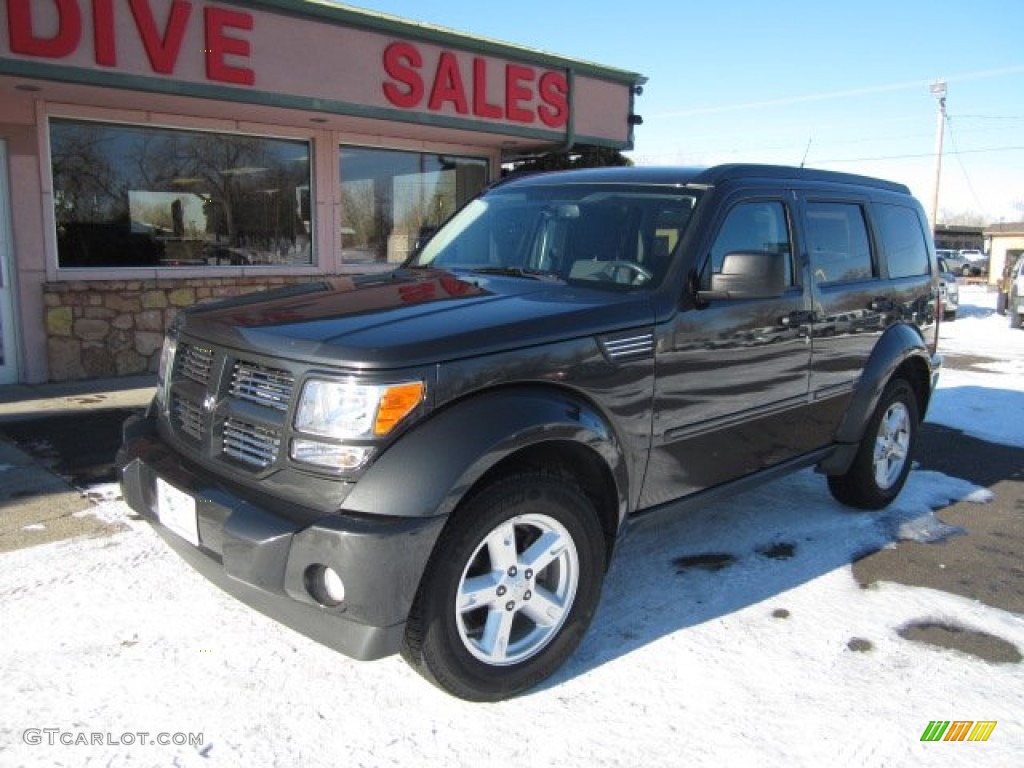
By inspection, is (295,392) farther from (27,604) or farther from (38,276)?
(38,276)

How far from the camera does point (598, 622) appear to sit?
348cm

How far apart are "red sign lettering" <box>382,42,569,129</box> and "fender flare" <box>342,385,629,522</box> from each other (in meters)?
7.29

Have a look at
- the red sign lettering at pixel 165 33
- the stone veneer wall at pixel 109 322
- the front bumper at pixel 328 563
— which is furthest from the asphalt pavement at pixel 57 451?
the red sign lettering at pixel 165 33

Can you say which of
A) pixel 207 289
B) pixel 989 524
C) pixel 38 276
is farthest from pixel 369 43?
pixel 989 524

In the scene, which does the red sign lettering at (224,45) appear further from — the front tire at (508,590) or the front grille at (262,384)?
the front tire at (508,590)

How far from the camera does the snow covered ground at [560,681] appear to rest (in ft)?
8.66

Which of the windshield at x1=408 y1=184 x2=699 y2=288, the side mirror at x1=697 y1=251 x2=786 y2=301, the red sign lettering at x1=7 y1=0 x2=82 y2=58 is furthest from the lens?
the red sign lettering at x1=7 y1=0 x2=82 y2=58

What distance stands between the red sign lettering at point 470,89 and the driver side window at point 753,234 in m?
6.25

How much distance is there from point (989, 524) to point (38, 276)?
8.48 m

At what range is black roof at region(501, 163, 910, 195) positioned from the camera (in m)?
3.76

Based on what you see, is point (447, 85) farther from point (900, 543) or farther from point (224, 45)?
point (900, 543)

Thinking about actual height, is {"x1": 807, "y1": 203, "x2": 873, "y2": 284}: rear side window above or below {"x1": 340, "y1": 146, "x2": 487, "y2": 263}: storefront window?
below

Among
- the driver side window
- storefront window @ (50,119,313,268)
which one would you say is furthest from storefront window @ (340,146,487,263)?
the driver side window

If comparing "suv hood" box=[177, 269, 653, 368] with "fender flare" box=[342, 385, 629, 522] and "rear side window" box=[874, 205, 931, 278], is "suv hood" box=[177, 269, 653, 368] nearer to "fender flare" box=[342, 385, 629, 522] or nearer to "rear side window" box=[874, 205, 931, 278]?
"fender flare" box=[342, 385, 629, 522]
